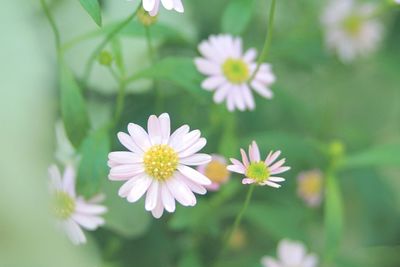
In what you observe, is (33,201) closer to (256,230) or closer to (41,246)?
(41,246)

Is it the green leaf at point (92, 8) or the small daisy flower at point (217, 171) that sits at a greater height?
the small daisy flower at point (217, 171)

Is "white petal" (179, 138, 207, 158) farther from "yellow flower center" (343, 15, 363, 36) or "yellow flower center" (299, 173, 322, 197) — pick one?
"yellow flower center" (343, 15, 363, 36)

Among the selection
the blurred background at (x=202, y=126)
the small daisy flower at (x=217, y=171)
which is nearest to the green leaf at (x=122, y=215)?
the blurred background at (x=202, y=126)

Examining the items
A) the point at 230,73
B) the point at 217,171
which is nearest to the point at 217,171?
the point at 217,171

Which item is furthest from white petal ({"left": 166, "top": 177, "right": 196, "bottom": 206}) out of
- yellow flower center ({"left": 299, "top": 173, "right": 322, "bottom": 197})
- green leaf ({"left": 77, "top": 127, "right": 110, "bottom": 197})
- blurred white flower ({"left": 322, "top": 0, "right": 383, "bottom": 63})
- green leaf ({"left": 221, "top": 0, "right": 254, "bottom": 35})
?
blurred white flower ({"left": 322, "top": 0, "right": 383, "bottom": 63})

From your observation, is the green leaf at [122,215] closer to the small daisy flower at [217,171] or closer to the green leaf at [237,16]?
the small daisy flower at [217,171]

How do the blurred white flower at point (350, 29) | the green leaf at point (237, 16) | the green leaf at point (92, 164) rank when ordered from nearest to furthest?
the green leaf at point (92, 164) → the green leaf at point (237, 16) → the blurred white flower at point (350, 29)

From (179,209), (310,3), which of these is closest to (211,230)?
(179,209)
